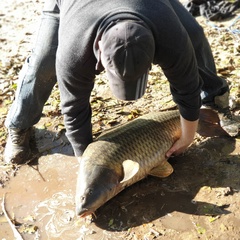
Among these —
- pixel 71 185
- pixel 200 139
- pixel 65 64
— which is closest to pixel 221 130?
pixel 200 139

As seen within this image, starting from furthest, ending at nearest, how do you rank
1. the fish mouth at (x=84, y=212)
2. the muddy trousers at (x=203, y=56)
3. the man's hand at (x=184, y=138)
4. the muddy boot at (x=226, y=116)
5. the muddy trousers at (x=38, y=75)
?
the muddy boot at (x=226, y=116), the muddy trousers at (x=38, y=75), the muddy trousers at (x=203, y=56), the man's hand at (x=184, y=138), the fish mouth at (x=84, y=212)

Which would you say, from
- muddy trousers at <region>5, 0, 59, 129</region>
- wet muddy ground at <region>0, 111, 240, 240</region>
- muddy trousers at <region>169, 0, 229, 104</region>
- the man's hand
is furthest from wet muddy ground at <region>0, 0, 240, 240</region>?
muddy trousers at <region>5, 0, 59, 129</region>

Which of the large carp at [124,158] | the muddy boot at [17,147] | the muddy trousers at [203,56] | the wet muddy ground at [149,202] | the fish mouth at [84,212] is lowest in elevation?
the wet muddy ground at [149,202]

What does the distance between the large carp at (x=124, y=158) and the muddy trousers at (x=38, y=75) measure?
673 millimetres

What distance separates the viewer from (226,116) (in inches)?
137

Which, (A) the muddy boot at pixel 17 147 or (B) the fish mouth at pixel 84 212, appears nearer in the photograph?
(B) the fish mouth at pixel 84 212

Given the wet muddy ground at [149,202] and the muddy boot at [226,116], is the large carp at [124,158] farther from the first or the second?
the muddy boot at [226,116]

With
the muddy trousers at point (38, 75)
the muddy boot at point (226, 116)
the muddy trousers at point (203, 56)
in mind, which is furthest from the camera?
the muddy boot at point (226, 116)

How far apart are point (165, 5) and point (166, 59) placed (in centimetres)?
29

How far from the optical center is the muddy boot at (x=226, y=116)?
3.41m

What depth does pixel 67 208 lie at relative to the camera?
2973 millimetres

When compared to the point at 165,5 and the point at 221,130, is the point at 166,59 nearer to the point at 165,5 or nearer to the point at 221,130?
the point at 165,5

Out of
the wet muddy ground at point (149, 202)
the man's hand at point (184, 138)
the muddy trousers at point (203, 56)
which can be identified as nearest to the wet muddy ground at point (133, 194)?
the wet muddy ground at point (149, 202)

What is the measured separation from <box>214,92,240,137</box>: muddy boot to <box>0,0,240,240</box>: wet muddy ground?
0.08m
